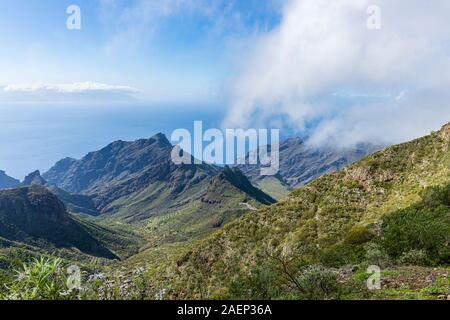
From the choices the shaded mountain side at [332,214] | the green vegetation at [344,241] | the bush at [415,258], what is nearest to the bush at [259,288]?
the green vegetation at [344,241]

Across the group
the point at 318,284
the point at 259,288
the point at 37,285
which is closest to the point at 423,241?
the point at 318,284

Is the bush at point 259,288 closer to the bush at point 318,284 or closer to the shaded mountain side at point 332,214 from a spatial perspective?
the bush at point 318,284

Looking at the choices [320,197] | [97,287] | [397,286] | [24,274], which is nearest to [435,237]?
[397,286]

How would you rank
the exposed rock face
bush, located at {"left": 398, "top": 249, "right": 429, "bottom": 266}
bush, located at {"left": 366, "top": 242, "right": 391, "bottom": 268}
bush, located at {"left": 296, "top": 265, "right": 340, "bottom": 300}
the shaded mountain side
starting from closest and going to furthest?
1. bush, located at {"left": 296, "top": 265, "right": 340, "bottom": 300}
2. bush, located at {"left": 398, "top": 249, "right": 429, "bottom": 266}
3. bush, located at {"left": 366, "top": 242, "right": 391, "bottom": 268}
4. the shaded mountain side
5. the exposed rock face

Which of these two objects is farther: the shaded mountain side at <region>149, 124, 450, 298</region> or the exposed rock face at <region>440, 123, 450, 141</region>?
the exposed rock face at <region>440, 123, 450, 141</region>

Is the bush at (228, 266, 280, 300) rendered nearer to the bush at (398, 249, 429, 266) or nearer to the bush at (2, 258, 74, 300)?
the bush at (2, 258, 74, 300)

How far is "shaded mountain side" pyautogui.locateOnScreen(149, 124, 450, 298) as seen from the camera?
49500mm

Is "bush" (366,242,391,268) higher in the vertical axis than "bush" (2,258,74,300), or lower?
lower

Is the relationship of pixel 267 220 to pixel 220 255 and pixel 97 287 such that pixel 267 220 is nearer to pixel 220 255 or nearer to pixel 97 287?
pixel 220 255

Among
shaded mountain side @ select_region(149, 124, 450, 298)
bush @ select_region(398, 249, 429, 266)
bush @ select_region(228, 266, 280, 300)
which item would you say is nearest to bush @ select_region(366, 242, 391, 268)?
bush @ select_region(398, 249, 429, 266)

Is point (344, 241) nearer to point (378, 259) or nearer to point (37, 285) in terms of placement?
point (378, 259)

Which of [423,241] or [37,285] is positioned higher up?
A: [37,285]

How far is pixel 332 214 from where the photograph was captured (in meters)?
63.6
